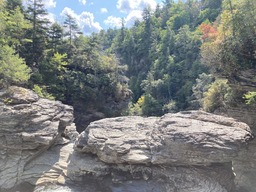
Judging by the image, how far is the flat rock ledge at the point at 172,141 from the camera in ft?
42.0

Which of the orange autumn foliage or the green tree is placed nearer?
the orange autumn foliage

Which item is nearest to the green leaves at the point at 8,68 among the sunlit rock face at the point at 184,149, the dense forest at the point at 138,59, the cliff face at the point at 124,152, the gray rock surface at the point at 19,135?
the dense forest at the point at 138,59

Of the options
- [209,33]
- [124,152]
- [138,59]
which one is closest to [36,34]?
[209,33]

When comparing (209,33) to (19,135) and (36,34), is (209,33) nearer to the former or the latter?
(19,135)

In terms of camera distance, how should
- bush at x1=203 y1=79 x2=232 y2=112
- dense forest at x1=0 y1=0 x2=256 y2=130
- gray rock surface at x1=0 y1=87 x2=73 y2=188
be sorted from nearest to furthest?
gray rock surface at x1=0 y1=87 x2=73 y2=188
dense forest at x1=0 y1=0 x2=256 y2=130
bush at x1=203 y1=79 x2=232 y2=112

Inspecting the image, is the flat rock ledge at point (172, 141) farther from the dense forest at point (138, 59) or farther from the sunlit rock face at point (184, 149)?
the dense forest at point (138, 59)

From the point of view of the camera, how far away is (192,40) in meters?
64.9

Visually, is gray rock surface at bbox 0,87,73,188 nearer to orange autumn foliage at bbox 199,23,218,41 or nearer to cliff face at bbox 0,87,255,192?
cliff face at bbox 0,87,255,192

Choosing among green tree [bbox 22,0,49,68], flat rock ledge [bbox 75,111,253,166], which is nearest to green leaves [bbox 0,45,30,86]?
flat rock ledge [bbox 75,111,253,166]

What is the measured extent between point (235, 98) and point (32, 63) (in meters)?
24.6

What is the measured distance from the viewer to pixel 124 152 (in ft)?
44.4

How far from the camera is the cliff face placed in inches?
515

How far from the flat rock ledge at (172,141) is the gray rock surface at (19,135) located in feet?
7.41

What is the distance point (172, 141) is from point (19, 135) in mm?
8743
